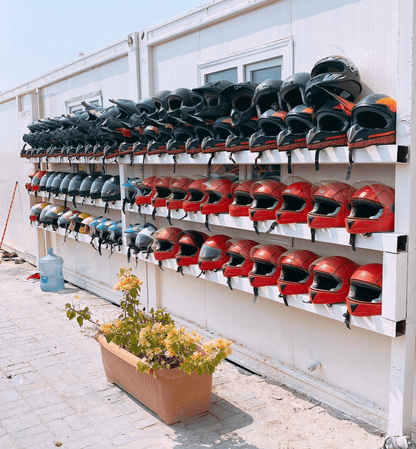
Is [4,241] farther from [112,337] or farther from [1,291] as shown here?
[112,337]

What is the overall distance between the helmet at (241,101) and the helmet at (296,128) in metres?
0.52

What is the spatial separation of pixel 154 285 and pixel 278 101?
3.30 meters

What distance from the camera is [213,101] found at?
186 inches

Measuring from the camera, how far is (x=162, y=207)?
5.66m

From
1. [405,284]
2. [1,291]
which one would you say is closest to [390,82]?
[405,284]

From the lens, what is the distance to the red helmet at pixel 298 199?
157 inches

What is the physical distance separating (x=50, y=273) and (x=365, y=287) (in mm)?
5982

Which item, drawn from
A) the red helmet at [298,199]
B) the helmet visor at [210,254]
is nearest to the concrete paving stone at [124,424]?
the helmet visor at [210,254]

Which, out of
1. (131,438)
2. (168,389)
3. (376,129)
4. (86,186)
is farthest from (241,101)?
(86,186)

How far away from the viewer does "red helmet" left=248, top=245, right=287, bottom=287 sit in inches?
169

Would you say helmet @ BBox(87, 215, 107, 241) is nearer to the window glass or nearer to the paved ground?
the paved ground

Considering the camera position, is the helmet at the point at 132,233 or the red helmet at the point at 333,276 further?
the helmet at the point at 132,233

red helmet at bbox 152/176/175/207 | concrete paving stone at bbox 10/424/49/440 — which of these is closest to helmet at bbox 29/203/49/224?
red helmet at bbox 152/176/175/207

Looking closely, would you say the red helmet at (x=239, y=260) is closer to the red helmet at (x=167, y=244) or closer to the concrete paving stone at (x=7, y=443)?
the red helmet at (x=167, y=244)
